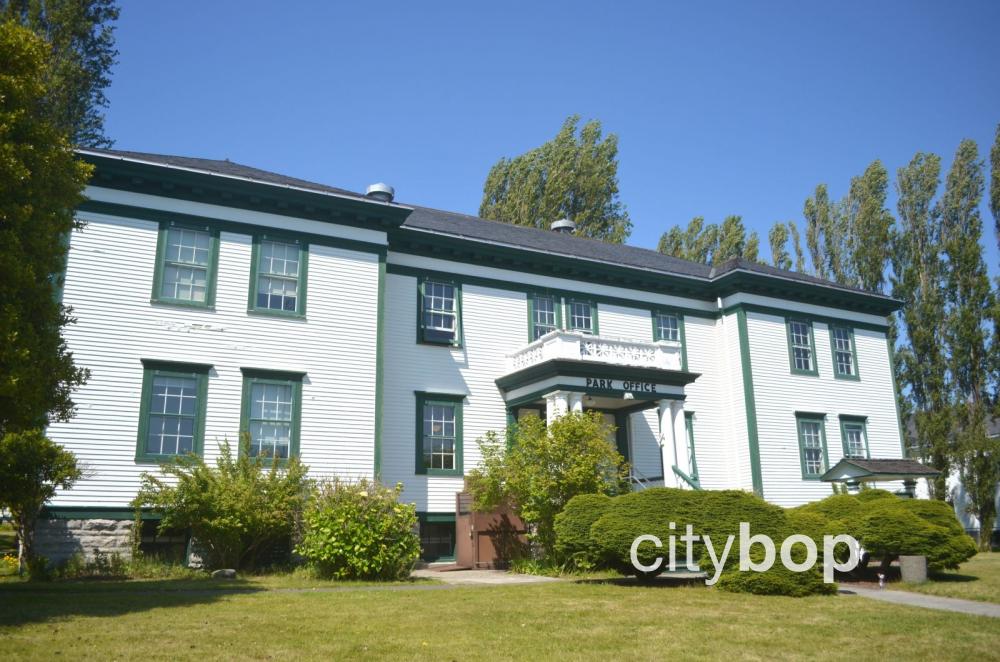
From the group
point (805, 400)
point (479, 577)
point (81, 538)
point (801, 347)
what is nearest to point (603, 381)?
point (479, 577)

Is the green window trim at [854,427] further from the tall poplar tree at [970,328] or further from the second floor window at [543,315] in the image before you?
the second floor window at [543,315]

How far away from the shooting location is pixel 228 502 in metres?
16.0

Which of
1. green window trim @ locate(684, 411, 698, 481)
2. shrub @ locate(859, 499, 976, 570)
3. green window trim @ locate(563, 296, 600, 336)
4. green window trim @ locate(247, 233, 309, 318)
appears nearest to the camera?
shrub @ locate(859, 499, 976, 570)

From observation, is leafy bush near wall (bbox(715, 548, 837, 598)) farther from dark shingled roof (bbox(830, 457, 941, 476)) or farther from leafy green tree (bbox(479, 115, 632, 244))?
leafy green tree (bbox(479, 115, 632, 244))

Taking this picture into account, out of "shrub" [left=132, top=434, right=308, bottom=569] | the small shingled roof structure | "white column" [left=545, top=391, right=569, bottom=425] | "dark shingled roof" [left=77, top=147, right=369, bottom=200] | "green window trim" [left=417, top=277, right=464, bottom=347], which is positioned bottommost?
"shrub" [left=132, top=434, right=308, bottom=569]

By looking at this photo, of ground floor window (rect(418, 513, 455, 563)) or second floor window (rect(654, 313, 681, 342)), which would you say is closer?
ground floor window (rect(418, 513, 455, 563))

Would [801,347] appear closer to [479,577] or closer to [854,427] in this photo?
[854,427]

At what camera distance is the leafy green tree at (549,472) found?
56.5ft

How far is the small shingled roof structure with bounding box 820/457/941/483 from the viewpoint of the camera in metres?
24.9

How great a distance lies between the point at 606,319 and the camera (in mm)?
24812

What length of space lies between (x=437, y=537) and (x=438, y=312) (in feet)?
19.9

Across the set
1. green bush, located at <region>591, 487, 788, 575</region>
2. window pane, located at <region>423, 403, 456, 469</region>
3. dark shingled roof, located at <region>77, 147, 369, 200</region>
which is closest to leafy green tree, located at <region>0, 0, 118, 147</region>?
dark shingled roof, located at <region>77, 147, 369, 200</region>

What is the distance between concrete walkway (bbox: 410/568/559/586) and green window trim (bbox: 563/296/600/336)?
847 centimetres

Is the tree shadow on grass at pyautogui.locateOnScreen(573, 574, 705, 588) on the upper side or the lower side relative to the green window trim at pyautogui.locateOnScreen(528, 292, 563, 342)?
lower
